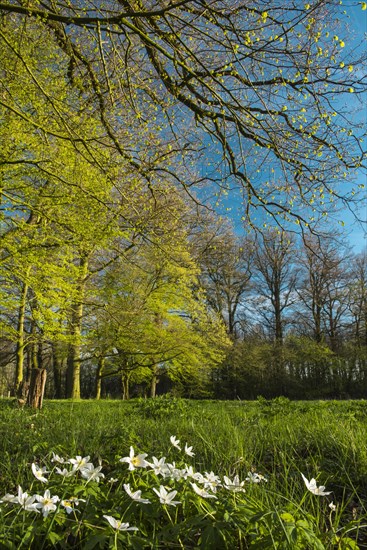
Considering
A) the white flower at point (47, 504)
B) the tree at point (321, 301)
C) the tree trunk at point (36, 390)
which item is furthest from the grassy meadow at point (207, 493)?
the tree at point (321, 301)

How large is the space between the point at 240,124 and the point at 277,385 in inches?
898

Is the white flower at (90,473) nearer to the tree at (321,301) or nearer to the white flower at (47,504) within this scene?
the white flower at (47,504)

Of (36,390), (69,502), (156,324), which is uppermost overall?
(156,324)

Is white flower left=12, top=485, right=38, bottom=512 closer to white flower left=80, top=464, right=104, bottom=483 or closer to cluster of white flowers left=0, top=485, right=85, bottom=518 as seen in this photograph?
cluster of white flowers left=0, top=485, right=85, bottom=518

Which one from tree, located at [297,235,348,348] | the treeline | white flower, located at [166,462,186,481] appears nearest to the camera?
white flower, located at [166,462,186,481]

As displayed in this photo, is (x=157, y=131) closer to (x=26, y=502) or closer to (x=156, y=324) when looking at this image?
(x=26, y=502)

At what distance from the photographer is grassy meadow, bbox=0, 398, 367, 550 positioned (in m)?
1.44

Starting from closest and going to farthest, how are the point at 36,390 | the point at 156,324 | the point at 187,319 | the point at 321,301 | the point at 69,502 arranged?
1. the point at 69,502
2. the point at 36,390
3. the point at 156,324
4. the point at 187,319
5. the point at 321,301

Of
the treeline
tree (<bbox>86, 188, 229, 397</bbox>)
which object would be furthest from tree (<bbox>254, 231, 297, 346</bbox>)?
tree (<bbox>86, 188, 229, 397</bbox>)

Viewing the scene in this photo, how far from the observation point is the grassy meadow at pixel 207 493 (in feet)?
4.71

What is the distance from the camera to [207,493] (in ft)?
5.45

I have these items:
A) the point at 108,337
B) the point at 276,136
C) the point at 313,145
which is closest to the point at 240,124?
the point at 276,136

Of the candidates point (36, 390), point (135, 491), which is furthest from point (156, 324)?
point (135, 491)

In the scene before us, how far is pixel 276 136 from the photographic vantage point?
5.33m
